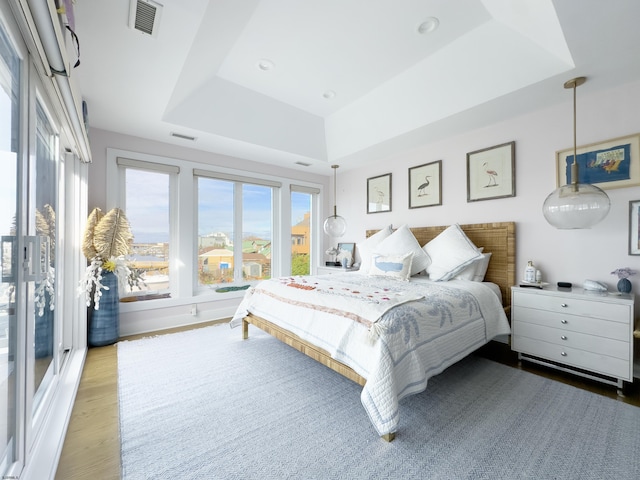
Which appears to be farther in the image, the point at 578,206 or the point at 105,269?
the point at 105,269

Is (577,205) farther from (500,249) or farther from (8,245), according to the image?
(8,245)

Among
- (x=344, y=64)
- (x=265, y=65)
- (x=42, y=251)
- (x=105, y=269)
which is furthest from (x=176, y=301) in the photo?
(x=344, y=64)

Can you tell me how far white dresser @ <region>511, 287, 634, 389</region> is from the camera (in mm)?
2031

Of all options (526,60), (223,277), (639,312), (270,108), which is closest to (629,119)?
(526,60)

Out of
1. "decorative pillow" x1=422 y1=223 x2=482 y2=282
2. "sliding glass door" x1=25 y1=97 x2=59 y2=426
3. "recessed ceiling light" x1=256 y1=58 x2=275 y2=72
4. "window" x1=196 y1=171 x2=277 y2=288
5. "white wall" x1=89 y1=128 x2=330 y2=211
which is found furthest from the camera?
"window" x1=196 y1=171 x2=277 y2=288

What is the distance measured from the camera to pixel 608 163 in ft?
7.94

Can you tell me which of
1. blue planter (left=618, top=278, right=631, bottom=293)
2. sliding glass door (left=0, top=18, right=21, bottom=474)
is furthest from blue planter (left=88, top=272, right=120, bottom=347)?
blue planter (left=618, top=278, right=631, bottom=293)

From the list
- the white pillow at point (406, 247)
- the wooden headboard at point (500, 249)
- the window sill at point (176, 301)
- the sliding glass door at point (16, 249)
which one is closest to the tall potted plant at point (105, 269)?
the window sill at point (176, 301)

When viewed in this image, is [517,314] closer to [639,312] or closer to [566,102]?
[639,312]

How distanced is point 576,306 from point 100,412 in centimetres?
365

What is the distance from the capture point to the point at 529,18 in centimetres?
192

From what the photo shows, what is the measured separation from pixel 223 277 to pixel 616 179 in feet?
15.2

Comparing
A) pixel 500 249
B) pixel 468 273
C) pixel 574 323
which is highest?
pixel 500 249

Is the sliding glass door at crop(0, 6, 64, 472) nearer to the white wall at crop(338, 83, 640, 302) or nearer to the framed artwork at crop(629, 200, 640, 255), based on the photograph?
the white wall at crop(338, 83, 640, 302)
